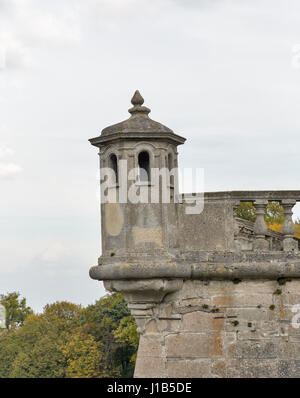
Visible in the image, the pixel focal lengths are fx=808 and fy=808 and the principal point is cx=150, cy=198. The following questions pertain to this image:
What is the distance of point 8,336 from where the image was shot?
5744 centimetres

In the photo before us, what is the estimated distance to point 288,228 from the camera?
31.8 feet

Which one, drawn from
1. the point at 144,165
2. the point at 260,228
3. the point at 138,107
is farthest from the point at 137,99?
the point at 260,228

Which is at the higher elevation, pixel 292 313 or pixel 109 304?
pixel 109 304

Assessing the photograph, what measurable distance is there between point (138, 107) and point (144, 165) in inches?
28.2

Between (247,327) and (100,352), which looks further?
(100,352)

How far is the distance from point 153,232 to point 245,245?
1211 mm

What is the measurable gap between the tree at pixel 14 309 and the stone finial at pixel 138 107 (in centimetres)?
5087

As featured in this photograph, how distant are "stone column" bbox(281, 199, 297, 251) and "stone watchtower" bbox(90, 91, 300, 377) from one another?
0.01 metres

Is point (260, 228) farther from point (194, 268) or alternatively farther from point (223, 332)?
point (223, 332)
